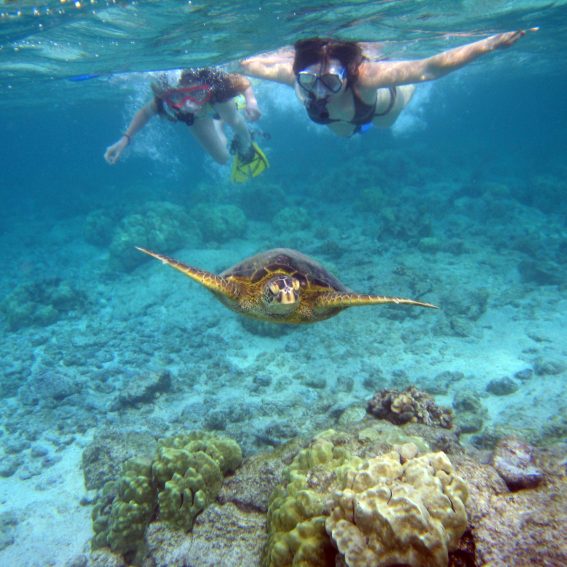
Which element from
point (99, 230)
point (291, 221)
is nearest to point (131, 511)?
point (291, 221)

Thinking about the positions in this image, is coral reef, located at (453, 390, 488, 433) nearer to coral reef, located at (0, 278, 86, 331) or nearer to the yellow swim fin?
the yellow swim fin

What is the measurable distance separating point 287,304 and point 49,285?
39.8 ft

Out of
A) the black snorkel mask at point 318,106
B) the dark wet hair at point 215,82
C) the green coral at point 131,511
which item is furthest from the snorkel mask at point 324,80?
the green coral at point 131,511

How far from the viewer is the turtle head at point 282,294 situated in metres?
3.62

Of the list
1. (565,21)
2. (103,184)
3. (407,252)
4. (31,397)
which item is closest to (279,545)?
(31,397)

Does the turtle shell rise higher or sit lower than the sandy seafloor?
higher

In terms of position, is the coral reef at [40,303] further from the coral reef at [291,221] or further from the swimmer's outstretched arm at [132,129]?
the coral reef at [291,221]

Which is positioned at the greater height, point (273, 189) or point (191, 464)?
point (191, 464)

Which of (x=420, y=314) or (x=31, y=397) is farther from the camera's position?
(x=420, y=314)

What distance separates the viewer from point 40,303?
1173 centimetres

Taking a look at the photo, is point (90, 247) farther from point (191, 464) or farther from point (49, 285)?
point (191, 464)

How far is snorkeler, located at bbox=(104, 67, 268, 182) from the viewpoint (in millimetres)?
8016

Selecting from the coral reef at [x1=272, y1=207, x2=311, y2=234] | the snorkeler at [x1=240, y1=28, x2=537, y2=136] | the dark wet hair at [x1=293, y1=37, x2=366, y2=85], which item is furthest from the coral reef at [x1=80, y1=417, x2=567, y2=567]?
the coral reef at [x1=272, y1=207, x2=311, y2=234]

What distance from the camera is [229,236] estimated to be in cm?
1486
